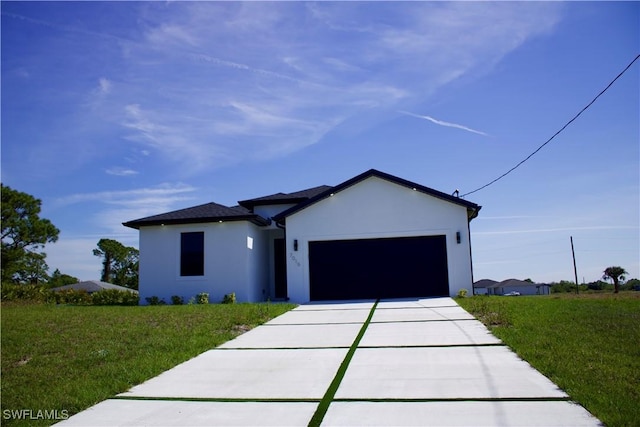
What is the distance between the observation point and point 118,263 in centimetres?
5619

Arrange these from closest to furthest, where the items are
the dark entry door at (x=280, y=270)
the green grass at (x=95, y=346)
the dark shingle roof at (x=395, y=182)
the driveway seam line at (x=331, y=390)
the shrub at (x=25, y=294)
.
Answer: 1. the driveway seam line at (x=331, y=390)
2. the green grass at (x=95, y=346)
3. the dark shingle roof at (x=395, y=182)
4. the shrub at (x=25, y=294)
5. the dark entry door at (x=280, y=270)

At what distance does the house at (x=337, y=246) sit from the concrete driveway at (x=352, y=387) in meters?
7.52

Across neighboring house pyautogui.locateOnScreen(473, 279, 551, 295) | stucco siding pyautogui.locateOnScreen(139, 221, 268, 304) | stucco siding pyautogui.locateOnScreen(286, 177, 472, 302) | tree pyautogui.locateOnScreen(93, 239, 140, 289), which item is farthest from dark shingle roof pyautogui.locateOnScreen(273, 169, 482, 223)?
neighboring house pyautogui.locateOnScreen(473, 279, 551, 295)

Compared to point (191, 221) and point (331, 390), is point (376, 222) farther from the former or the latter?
point (331, 390)

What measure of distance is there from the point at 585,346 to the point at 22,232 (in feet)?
127

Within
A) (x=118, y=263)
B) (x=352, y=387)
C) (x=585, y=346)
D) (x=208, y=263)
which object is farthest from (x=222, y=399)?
(x=118, y=263)

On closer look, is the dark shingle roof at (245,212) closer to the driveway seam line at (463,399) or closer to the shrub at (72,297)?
the shrub at (72,297)

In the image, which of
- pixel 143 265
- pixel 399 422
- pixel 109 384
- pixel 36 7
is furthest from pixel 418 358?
pixel 143 265

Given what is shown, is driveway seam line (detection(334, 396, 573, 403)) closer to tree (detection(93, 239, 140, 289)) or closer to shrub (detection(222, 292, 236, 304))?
shrub (detection(222, 292, 236, 304))

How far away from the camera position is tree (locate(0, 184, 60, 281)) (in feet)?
113

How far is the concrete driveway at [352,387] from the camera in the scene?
15.2 ft

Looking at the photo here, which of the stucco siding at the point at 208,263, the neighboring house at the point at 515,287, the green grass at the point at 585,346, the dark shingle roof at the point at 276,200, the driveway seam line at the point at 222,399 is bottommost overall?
the neighboring house at the point at 515,287

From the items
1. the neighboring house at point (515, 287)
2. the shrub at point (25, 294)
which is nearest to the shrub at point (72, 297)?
the shrub at point (25, 294)

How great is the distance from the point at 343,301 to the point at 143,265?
311 inches
